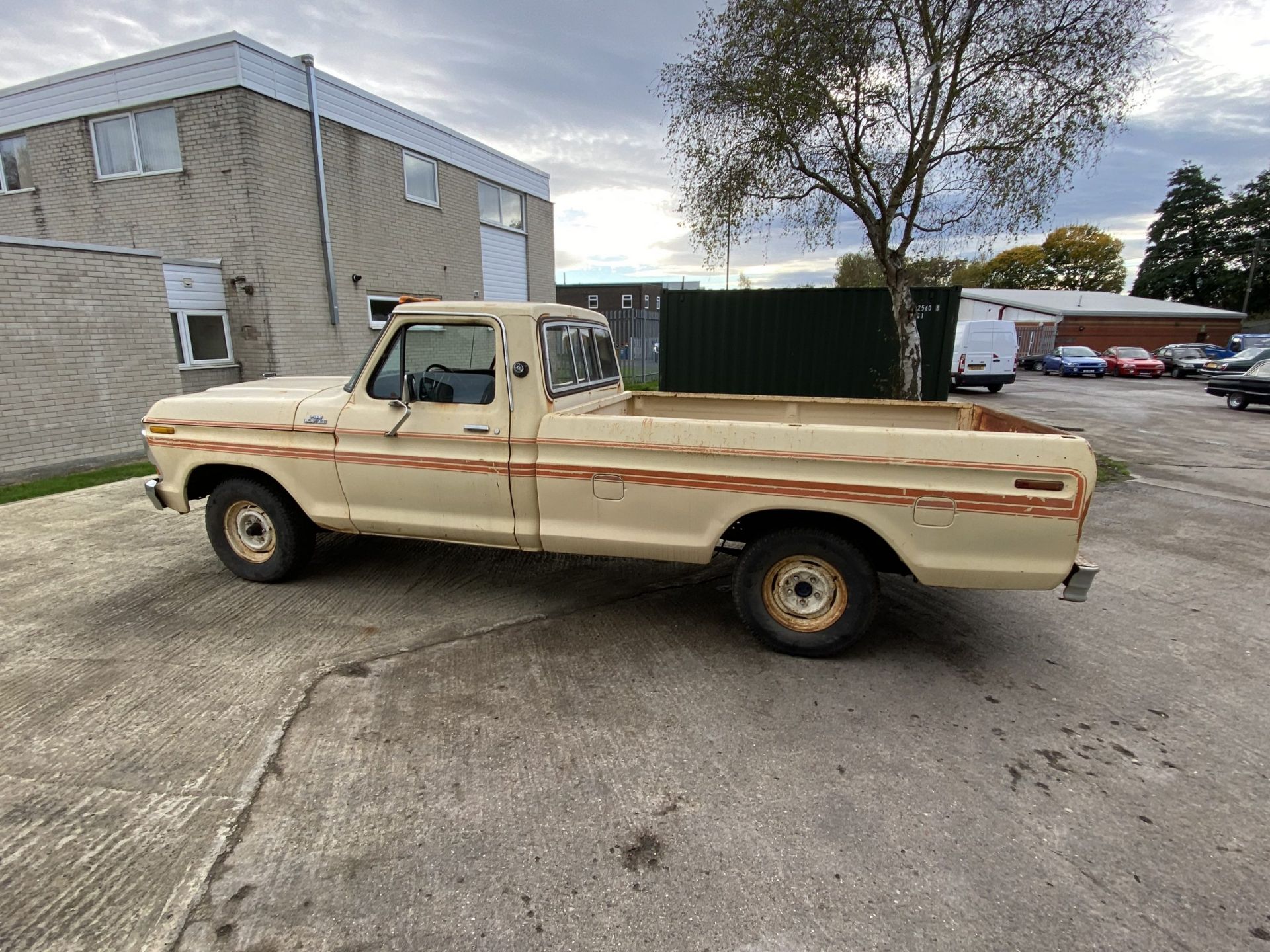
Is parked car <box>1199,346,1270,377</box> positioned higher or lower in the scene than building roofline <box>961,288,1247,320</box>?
lower

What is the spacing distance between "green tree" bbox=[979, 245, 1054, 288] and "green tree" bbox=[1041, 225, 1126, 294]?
1.83 ft

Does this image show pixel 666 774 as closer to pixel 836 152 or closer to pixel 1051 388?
pixel 836 152

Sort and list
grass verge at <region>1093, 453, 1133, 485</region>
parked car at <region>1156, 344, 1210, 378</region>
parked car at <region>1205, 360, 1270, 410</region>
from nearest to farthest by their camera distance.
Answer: grass verge at <region>1093, 453, 1133, 485</region>
parked car at <region>1205, 360, 1270, 410</region>
parked car at <region>1156, 344, 1210, 378</region>

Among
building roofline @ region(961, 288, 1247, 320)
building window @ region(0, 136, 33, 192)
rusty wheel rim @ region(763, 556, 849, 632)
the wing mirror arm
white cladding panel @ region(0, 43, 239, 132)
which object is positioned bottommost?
rusty wheel rim @ region(763, 556, 849, 632)

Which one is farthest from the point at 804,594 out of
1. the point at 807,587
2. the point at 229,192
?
the point at 229,192

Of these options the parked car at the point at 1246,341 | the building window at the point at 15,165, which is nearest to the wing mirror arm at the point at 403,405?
the building window at the point at 15,165

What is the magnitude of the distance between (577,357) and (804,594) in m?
2.20

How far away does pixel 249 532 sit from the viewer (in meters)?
4.63

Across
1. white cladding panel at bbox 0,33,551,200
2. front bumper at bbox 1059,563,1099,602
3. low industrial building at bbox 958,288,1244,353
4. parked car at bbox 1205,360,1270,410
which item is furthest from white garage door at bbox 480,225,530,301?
low industrial building at bbox 958,288,1244,353

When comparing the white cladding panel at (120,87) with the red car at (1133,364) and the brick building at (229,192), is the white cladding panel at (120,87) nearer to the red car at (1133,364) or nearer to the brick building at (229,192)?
the brick building at (229,192)

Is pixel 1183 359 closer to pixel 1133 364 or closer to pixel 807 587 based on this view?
pixel 1133 364

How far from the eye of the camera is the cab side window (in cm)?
393

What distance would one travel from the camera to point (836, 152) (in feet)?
29.1

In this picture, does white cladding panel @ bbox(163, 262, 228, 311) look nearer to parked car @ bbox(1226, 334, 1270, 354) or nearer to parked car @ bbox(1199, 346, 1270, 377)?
parked car @ bbox(1199, 346, 1270, 377)
